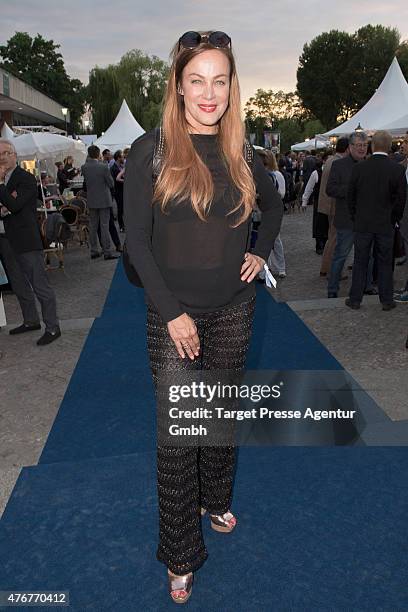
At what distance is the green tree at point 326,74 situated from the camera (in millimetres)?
60375

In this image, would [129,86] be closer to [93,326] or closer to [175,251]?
[93,326]

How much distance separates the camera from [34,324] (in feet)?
20.0

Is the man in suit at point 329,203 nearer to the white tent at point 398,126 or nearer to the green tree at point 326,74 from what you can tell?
the white tent at point 398,126

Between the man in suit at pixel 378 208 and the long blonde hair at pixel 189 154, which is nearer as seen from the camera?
the long blonde hair at pixel 189 154

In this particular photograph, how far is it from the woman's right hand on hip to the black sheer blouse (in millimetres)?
28

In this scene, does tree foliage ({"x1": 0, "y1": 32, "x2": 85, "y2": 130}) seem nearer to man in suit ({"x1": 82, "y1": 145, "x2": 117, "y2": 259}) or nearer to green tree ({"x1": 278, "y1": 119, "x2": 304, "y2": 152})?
green tree ({"x1": 278, "y1": 119, "x2": 304, "y2": 152})

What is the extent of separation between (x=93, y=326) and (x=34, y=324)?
66 centimetres

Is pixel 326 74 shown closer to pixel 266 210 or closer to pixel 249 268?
pixel 266 210

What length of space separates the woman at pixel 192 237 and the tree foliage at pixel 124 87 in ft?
157

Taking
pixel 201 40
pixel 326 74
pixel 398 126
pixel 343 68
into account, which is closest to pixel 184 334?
pixel 201 40

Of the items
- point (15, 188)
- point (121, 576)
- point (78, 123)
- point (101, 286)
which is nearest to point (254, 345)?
point (15, 188)

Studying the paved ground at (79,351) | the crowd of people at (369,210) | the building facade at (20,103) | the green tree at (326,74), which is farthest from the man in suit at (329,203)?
the green tree at (326,74)

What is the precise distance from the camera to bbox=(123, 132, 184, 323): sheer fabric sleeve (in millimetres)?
1875

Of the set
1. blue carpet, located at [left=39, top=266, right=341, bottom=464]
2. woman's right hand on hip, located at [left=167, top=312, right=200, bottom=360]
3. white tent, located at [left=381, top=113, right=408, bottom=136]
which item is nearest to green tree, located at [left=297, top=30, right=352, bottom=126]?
white tent, located at [left=381, top=113, right=408, bottom=136]
